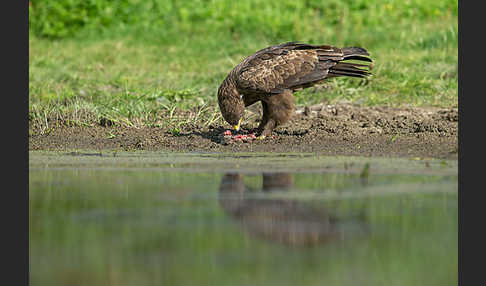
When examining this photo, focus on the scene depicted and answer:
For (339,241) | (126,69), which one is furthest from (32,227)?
(126,69)

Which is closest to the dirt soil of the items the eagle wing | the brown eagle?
the brown eagle

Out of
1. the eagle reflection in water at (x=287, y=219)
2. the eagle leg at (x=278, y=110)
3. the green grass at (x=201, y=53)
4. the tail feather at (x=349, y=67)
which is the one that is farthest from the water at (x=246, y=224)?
the green grass at (x=201, y=53)

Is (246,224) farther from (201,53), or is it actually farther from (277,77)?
(201,53)

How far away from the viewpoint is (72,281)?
3.79 m

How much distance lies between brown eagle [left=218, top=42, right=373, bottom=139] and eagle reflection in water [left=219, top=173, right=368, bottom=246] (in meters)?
2.81

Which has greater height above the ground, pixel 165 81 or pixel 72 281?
pixel 165 81

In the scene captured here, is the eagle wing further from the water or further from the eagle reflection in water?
the eagle reflection in water

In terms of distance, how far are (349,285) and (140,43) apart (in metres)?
11.7

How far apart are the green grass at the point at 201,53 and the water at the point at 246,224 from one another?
3.32 metres

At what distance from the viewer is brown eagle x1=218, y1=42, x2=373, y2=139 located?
852cm

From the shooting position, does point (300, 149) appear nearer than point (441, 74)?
Yes

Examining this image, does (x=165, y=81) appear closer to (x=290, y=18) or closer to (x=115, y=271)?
(x=290, y=18)

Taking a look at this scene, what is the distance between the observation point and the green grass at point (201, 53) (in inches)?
408

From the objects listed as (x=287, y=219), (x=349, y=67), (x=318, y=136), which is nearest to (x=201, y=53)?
(x=349, y=67)
